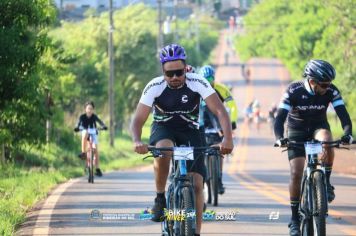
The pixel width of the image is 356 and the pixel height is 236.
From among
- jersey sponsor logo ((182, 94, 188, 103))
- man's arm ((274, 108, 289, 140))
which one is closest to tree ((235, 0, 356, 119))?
man's arm ((274, 108, 289, 140))

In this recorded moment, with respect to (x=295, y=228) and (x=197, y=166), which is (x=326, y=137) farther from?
(x=197, y=166)

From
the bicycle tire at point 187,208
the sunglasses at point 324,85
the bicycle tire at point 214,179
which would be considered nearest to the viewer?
the bicycle tire at point 187,208

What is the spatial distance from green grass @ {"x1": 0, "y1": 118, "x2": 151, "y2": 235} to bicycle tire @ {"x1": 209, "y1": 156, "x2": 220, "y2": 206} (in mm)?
2711

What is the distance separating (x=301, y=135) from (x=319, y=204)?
3.87 feet

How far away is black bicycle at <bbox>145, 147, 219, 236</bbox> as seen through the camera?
1034 cm

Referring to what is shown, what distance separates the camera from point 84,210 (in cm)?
1630

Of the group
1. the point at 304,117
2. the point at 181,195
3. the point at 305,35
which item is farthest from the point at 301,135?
the point at 305,35

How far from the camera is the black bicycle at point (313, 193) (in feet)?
35.4

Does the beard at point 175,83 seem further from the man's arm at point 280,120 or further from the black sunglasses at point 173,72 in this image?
the man's arm at point 280,120

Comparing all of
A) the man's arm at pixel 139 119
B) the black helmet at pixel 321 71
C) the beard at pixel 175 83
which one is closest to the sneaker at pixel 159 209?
the man's arm at pixel 139 119

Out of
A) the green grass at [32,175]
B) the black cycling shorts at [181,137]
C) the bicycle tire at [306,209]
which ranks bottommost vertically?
the green grass at [32,175]

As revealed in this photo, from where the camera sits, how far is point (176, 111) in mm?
10984

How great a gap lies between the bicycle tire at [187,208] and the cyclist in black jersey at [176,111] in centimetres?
35

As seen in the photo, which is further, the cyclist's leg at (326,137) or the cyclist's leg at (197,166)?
the cyclist's leg at (326,137)
